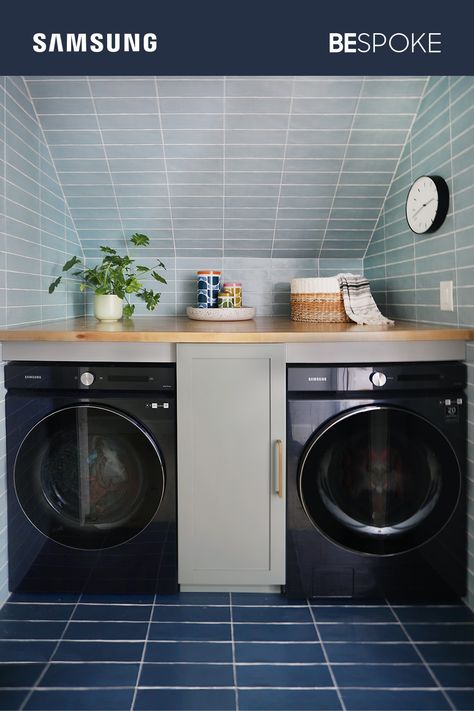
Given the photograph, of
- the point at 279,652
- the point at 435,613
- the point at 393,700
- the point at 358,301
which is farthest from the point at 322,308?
the point at 393,700

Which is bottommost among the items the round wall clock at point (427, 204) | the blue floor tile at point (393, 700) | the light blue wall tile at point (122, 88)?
the blue floor tile at point (393, 700)

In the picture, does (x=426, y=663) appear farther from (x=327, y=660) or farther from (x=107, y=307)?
(x=107, y=307)

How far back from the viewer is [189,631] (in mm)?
1822

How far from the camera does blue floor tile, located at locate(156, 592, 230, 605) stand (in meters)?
2.00

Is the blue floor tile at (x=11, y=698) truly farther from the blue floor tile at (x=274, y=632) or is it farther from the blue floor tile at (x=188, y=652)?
the blue floor tile at (x=274, y=632)

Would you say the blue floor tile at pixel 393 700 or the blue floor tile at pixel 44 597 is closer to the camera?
the blue floor tile at pixel 393 700

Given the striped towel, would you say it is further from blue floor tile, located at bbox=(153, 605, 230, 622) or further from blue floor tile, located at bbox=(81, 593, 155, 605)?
blue floor tile, located at bbox=(81, 593, 155, 605)

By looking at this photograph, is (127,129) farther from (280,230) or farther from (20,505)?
(20,505)

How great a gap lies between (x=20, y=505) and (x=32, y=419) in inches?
12.1

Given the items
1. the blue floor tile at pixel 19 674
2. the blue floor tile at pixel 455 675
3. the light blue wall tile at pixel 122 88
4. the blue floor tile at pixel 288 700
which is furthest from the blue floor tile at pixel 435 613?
the light blue wall tile at pixel 122 88

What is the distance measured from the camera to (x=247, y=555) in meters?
1.99

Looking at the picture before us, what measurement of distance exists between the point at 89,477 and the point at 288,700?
3.09 ft

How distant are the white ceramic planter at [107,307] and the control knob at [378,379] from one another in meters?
1.17

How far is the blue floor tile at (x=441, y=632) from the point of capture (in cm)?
179
